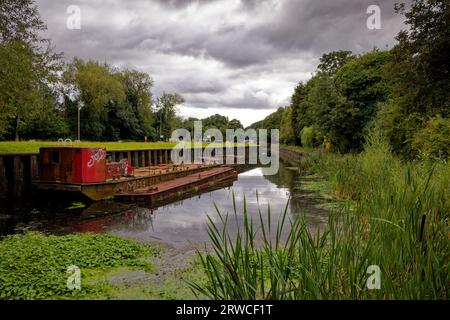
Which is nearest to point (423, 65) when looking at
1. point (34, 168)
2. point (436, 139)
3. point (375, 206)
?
point (436, 139)

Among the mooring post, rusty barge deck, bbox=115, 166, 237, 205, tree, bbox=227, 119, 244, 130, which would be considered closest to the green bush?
rusty barge deck, bbox=115, 166, 237, 205

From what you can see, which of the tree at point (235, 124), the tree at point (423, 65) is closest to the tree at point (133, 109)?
the tree at point (423, 65)

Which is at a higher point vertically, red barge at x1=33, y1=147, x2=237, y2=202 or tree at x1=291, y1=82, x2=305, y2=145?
tree at x1=291, y1=82, x2=305, y2=145

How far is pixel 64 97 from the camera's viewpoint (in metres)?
41.2

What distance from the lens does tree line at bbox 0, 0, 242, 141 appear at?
12312 mm

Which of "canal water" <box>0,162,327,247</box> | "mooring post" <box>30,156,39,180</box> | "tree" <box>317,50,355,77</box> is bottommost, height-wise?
"canal water" <box>0,162,327,247</box>

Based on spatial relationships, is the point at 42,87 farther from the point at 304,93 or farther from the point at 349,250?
the point at 304,93

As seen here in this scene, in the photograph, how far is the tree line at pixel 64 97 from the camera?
12.3 metres

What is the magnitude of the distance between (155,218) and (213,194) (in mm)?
5727

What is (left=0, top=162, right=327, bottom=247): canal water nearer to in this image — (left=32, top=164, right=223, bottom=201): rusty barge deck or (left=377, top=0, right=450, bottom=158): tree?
(left=32, top=164, right=223, bottom=201): rusty barge deck

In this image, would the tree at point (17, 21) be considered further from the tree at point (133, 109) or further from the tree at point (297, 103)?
the tree at point (297, 103)

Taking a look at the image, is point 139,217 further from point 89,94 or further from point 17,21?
point 89,94
